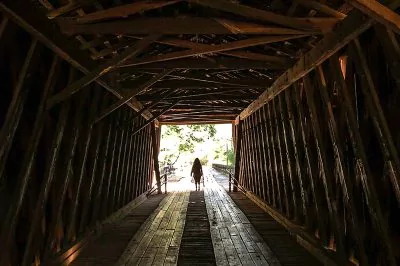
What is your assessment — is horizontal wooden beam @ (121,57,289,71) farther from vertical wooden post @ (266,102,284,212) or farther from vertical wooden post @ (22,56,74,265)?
vertical wooden post @ (266,102,284,212)

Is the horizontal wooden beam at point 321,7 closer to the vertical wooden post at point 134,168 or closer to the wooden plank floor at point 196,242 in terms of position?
the wooden plank floor at point 196,242

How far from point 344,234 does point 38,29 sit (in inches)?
190

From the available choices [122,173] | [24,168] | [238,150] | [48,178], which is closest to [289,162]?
[122,173]

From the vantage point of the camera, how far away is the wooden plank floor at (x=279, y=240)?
5586 millimetres

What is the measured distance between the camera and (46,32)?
4375 millimetres

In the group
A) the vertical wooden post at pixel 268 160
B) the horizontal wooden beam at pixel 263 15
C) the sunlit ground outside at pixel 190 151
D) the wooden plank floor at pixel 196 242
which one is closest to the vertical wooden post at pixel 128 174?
the wooden plank floor at pixel 196 242

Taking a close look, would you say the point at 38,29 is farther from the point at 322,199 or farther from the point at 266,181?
the point at 266,181

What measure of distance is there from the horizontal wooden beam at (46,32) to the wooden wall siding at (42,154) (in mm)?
113

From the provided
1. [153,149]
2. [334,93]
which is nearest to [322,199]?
[334,93]

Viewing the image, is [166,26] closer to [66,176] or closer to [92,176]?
[66,176]

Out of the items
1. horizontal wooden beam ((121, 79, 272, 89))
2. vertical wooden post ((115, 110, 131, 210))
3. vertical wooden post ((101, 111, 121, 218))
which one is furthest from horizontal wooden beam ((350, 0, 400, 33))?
vertical wooden post ((115, 110, 131, 210))

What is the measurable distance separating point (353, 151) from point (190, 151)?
39.6 m

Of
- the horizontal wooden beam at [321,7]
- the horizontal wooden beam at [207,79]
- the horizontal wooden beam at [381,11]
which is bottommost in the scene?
the horizontal wooden beam at [381,11]

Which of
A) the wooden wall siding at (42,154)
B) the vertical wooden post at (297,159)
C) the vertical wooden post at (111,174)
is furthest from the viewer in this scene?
the vertical wooden post at (111,174)
